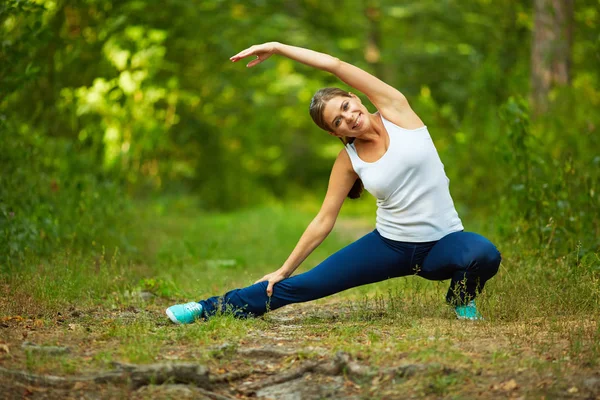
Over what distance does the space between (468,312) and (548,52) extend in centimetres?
606

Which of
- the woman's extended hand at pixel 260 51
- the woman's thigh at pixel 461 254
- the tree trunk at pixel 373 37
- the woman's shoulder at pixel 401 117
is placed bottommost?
the tree trunk at pixel 373 37

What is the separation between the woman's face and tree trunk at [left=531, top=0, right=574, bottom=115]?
5823 millimetres

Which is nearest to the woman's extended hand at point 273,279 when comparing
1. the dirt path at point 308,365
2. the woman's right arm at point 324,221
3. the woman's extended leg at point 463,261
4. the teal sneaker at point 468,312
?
the woman's right arm at point 324,221

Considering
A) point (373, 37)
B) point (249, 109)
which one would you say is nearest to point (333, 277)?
point (249, 109)

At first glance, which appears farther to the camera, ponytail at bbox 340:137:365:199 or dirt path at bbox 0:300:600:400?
ponytail at bbox 340:137:365:199

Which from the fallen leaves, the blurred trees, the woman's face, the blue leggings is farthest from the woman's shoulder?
the blurred trees

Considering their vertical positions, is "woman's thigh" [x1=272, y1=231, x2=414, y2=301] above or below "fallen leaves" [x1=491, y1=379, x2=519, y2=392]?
below

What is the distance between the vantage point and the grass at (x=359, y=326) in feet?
11.1

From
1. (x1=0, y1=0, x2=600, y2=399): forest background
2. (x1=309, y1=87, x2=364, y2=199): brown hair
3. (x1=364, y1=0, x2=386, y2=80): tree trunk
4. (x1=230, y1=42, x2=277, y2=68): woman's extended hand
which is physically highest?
(x1=230, y1=42, x2=277, y2=68): woman's extended hand

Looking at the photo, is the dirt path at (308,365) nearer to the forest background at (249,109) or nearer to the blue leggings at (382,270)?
the blue leggings at (382,270)

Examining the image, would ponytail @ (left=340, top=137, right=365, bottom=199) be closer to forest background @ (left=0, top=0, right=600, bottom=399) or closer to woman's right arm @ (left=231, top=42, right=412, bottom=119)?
woman's right arm @ (left=231, top=42, right=412, bottom=119)

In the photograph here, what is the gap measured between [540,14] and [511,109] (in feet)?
12.3

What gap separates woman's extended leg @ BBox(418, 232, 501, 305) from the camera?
169 inches

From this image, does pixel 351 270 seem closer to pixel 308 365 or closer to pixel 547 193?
pixel 308 365
